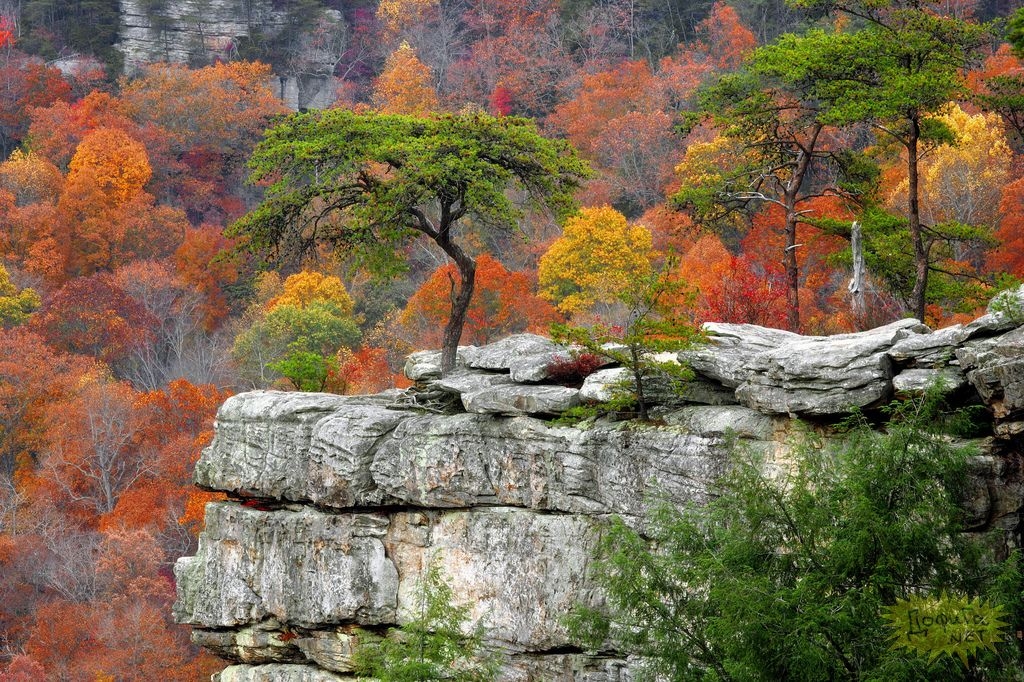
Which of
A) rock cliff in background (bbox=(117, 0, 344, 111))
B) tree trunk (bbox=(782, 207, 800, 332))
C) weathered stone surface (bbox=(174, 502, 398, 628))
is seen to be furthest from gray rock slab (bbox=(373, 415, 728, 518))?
rock cliff in background (bbox=(117, 0, 344, 111))

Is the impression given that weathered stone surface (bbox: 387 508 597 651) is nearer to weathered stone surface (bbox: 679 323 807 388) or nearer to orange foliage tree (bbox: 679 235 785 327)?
weathered stone surface (bbox: 679 323 807 388)

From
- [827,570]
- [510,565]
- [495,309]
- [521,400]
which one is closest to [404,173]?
[521,400]

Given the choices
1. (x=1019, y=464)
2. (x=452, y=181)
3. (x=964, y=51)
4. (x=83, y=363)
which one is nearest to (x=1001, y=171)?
(x=964, y=51)

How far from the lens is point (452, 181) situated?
832 inches

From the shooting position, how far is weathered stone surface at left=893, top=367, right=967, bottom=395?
48.6ft

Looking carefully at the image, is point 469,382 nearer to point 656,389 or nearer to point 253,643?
point 656,389

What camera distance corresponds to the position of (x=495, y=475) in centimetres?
1944

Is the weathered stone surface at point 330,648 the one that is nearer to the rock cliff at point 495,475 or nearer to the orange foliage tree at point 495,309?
the rock cliff at point 495,475

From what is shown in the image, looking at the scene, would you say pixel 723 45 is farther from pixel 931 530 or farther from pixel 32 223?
pixel 931 530

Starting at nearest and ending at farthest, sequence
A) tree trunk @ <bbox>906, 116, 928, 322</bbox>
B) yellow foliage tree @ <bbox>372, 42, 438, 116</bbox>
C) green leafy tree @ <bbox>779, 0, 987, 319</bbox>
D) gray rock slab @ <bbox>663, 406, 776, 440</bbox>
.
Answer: gray rock slab @ <bbox>663, 406, 776, 440</bbox>, green leafy tree @ <bbox>779, 0, 987, 319</bbox>, tree trunk @ <bbox>906, 116, 928, 322</bbox>, yellow foliage tree @ <bbox>372, 42, 438, 116</bbox>

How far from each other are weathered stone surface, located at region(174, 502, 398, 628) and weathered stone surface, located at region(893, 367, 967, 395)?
8833 millimetres

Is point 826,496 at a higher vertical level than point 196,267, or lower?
higher

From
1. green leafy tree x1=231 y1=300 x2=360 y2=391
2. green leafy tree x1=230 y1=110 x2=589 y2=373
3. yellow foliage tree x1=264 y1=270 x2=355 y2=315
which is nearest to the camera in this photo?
green leafy tree x1=230 y1=110 x2=589 y2=373

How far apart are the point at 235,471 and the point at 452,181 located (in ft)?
20.1
